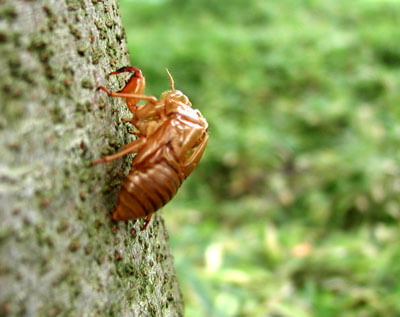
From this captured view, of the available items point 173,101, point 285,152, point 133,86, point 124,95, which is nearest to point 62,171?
point 124,95

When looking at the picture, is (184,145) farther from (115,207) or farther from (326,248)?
(326,248)

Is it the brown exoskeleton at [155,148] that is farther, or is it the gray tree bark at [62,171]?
the brown exoskeleton at [155,148]

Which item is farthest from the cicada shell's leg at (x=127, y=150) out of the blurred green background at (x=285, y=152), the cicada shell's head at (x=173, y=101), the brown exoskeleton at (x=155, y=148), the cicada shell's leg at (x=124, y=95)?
the blurred green background at (x=285, y=152)

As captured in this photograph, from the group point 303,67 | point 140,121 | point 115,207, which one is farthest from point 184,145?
point 303,67

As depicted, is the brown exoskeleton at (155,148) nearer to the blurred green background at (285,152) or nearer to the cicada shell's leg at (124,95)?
the cicada shell's leg at (124,95)

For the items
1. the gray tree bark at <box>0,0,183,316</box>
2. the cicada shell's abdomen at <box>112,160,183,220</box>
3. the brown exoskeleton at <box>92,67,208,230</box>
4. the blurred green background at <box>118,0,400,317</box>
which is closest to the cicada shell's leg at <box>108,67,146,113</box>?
the brown exoskeleton at <box>92,67,208,230</box>

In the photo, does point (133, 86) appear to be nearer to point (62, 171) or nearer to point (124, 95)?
point (124, 95)

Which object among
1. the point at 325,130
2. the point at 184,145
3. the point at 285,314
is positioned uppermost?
the point at 325,130
